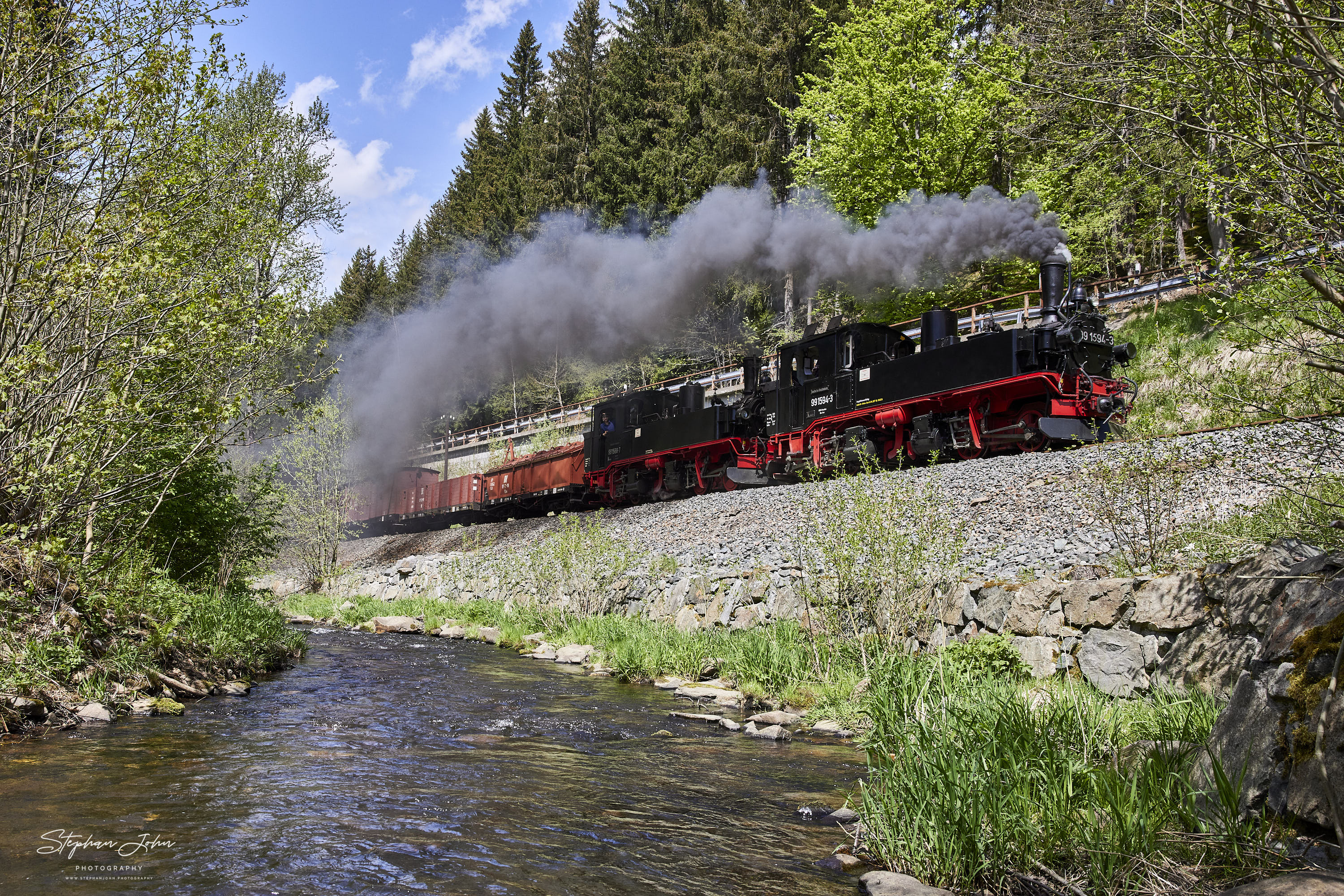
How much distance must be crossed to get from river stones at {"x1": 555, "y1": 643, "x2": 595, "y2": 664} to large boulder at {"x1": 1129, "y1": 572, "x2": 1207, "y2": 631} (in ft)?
25.3

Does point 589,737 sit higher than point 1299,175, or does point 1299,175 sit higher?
point 1299,175

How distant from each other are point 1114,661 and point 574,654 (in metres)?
7.84

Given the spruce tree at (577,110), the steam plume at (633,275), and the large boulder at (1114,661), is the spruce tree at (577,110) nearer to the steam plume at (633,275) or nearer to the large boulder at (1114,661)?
the steam plume at (633,275)

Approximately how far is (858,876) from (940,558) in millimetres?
4997

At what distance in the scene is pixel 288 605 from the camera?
2044cm

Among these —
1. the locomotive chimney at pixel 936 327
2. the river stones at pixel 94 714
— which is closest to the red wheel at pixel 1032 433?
the locomotive chimney at pixel 936 327

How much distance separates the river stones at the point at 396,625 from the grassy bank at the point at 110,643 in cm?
649

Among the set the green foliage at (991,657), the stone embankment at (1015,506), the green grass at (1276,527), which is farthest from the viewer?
the stone embankment at (1015,506)

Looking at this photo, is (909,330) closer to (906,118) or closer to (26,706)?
(906,118)

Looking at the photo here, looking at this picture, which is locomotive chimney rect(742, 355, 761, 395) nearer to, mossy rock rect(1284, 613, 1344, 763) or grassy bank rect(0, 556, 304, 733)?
grassy bank rect(0, 556, 304, 733)

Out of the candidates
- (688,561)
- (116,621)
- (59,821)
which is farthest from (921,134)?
(59,821)

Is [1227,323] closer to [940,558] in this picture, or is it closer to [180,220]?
[940,558]

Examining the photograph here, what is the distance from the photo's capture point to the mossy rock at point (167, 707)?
7582 mm

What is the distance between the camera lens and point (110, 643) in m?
7.88
